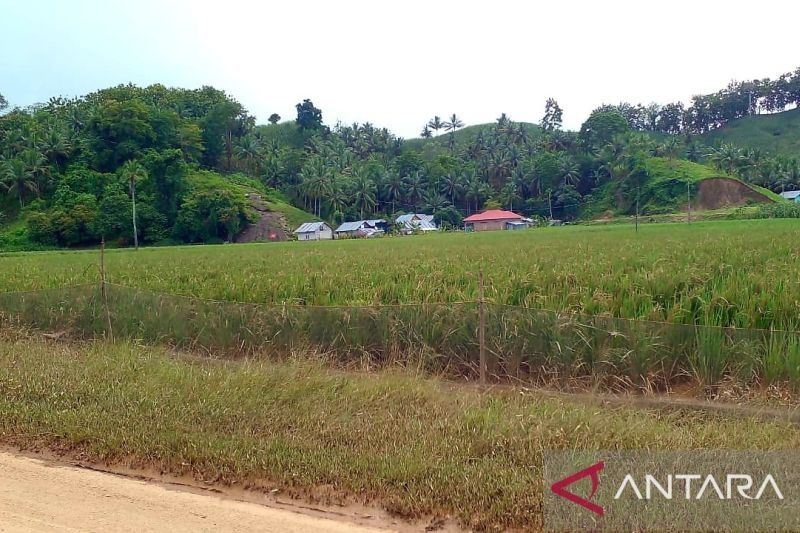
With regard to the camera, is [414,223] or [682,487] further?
[414,223]

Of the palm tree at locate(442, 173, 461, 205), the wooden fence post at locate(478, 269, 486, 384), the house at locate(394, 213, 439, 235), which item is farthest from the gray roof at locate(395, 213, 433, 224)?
the wooden fence post at locate(478, 269, 486, 384)

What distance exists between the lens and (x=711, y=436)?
493cm

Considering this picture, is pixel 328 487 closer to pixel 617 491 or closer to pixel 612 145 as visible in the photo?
pixel 617 491

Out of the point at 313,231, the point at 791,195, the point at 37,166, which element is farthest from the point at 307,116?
the point at 791,195

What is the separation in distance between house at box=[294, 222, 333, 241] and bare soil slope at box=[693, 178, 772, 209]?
47182mm

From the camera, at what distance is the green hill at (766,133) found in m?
108

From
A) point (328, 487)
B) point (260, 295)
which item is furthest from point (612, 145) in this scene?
point (328, 487)

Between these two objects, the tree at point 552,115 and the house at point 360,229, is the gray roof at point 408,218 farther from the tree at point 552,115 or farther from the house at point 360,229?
the tree at point 552,115

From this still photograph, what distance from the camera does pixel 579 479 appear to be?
13.6 ft

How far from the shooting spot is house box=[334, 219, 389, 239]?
74500 millimetres

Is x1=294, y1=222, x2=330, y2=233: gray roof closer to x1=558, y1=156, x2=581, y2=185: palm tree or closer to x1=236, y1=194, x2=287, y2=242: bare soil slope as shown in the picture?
x1=236, y1=194, x2=287, y2=242: bare soil slope

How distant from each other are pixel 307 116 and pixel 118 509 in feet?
385

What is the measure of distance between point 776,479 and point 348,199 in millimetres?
84958

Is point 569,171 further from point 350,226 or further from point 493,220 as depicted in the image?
point 350,226
